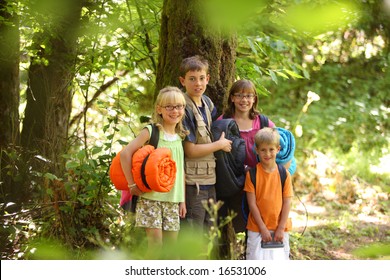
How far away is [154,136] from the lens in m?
3.44

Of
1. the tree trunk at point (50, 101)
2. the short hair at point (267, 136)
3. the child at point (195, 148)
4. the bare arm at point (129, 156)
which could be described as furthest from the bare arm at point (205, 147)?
the tree trunk at point (50, 101)

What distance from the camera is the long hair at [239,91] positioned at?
373cm

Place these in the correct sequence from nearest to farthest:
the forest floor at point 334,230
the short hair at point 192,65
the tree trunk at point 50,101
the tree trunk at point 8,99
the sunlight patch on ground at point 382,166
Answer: the short hair at point 192,65 → the tree trunk at point 8,99 → the tree trunk at point 50,101 → the forest floor at point 334,230 → the sunlight patch on ground at point 382,166

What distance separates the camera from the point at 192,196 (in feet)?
11.7

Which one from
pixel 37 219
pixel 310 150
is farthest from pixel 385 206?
pixel 37 219

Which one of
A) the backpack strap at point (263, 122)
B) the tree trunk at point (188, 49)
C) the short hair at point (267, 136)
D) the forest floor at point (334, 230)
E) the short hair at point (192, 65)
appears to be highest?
the tree trunk at point (188, 49)

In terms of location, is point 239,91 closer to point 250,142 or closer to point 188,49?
point 250,142

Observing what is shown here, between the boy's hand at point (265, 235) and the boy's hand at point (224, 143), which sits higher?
the boy's hand at point (224, 143)

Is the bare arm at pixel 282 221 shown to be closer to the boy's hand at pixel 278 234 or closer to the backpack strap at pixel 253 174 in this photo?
the boy's hand at pixel 278 234

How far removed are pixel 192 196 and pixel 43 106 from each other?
3.10 m

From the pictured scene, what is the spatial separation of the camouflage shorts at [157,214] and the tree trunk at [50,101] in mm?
2025

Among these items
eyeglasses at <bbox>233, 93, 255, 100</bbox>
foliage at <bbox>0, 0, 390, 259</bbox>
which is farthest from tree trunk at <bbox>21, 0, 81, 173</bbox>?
eyeglasses at <bbox>233, 93, 255, 100</bbox>

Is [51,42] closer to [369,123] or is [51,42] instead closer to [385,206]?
[385,206]

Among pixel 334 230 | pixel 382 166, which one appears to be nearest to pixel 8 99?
pixel 334 230
